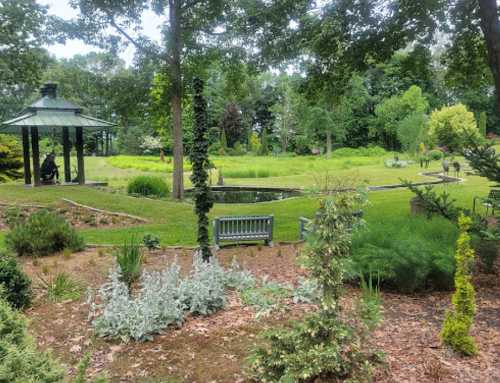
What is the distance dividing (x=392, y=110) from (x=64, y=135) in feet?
112

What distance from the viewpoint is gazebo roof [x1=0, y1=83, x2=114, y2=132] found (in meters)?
13.2

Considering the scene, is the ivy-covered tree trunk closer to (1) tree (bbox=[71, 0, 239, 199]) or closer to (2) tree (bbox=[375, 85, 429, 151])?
(1) tree (bbox=[71, 0, 239, 199])

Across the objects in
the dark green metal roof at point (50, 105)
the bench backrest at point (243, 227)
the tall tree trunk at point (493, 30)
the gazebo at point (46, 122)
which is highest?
the tall tree trunk at point (493, 30)

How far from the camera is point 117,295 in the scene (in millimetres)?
→ 4449

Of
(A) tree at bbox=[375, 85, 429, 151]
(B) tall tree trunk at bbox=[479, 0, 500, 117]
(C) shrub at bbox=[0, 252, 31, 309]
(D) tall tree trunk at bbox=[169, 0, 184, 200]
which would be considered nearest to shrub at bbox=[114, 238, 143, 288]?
(C) shrub at bbox=[0, 252, 31, 309]

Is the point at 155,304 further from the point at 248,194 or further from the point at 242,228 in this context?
the point at 248,194

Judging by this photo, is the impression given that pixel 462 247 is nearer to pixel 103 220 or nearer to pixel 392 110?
pixel 103 220

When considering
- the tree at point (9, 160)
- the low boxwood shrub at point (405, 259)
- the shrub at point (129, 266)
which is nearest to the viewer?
the low boxwood shrub at point (405, 259)

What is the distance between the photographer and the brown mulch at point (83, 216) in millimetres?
10875

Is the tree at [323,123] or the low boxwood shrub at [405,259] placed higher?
the tree at [323,123]

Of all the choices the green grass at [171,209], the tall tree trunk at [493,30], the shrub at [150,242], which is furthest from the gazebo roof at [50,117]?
the tall tree trunk at [493,30]

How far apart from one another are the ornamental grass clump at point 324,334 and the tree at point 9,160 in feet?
59.9

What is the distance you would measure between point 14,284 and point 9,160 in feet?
51.9

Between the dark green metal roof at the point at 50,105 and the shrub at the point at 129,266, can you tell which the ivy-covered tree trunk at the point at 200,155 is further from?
the dark green metal roof at the point at 50,105
